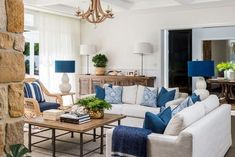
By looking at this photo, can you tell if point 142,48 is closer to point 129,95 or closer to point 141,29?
point 141,29

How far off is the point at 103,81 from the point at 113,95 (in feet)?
6.35

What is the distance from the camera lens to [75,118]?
158 inches

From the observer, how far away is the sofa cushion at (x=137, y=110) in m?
5.43

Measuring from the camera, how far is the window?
7.57 meters

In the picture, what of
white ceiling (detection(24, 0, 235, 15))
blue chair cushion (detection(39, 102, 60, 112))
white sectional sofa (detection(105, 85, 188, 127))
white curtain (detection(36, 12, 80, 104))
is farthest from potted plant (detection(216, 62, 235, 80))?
blue chair cushion (detection(39, 102, 60, 112))

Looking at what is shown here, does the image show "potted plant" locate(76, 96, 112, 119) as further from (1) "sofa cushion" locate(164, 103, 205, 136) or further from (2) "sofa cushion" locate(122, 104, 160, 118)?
(1) "sofa cushion" locate(164, 103, 205, 136)

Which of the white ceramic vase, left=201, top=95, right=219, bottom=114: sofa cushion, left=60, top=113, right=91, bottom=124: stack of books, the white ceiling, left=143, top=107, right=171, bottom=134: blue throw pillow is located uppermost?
the white ceiling

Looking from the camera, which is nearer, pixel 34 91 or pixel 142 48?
pixel 34 91

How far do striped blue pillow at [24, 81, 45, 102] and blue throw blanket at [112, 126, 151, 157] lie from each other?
335 centimetres

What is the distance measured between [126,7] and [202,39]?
411 cm

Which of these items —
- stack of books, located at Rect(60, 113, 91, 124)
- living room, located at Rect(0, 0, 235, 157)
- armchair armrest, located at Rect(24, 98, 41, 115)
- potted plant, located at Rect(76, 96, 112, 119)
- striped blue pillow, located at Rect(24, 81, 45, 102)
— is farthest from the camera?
striped blue pillow, located at Rect(24, 81, 45, 102)

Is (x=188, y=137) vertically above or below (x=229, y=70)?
below

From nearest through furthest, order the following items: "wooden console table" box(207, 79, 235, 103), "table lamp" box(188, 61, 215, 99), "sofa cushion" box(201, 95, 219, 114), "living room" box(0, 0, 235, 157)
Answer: "living room" box(0, 0, 235, 157), "sofa cushion" box(201, 95, 219, 114), "table lamp" box(188, 61, 215, 99), "wooden console table" box(207, 79, 235, 103)

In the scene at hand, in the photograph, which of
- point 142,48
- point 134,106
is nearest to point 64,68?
point 142,48
